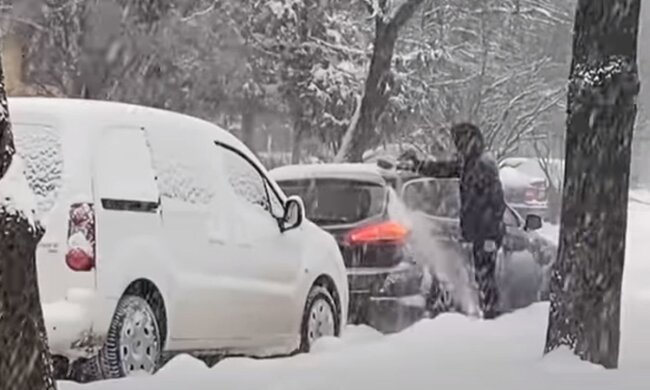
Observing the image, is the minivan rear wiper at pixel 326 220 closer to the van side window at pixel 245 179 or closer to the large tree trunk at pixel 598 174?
the van side window at pixel 245 179

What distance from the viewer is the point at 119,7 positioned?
20.2 meters

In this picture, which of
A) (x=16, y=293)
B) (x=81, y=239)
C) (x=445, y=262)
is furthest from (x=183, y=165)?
(x=445, y=262)

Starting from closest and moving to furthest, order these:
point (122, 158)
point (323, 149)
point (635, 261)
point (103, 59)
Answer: point (122, 158)
point (635, 261)
point (103, 59)
point (323, 149)

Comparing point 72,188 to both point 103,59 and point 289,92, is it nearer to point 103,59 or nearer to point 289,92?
point 103,59

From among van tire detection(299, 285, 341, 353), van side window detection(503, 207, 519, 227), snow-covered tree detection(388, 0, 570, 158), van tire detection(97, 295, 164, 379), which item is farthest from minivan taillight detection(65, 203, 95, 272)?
snow-covered tree detection(388, 0, 570, 158)

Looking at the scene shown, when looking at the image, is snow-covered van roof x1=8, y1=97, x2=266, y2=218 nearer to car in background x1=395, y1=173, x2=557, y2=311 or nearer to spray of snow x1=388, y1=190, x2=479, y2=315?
spray of snow x1=388, y1=190, x2=479, y2=315

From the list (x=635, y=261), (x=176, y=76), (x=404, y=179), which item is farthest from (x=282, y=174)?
(x=176, y=76)

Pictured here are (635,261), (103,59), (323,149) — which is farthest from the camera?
(323,149)

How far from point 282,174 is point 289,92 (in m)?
12.5

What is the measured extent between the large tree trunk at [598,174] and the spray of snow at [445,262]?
3.64 m

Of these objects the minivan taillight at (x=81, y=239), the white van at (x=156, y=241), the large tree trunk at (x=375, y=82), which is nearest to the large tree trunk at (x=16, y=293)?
the white van at (x=156, y=241)

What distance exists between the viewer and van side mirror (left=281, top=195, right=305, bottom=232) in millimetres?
8398

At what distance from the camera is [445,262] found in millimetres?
10711

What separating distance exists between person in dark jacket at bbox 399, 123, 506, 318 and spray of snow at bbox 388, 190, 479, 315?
1.10 feet
